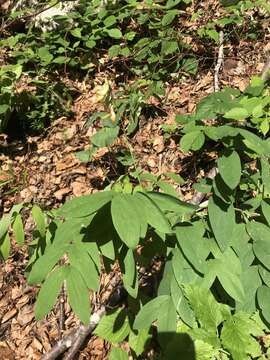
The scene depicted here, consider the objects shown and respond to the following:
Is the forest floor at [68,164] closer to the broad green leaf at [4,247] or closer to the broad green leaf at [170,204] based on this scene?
the broad green leaf at [4,247]

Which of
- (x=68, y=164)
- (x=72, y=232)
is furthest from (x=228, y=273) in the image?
(x=68, y=164)

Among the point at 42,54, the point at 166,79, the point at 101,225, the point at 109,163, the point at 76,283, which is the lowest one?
the point at 109,163

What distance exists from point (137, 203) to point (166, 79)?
3.34 metres

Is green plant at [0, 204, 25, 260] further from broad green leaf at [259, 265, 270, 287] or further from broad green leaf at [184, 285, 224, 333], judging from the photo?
broad green leaf at [259, 265, 270, 287]

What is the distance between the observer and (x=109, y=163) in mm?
3986

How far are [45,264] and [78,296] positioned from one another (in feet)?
0.57

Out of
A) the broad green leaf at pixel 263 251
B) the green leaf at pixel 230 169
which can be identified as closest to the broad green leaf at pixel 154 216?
the green leaf at pixel 230 169

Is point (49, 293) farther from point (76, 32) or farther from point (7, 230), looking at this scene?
point (76, 32)

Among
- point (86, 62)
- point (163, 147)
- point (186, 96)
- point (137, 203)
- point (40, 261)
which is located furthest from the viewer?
point (86, 62)

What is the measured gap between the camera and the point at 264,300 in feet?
6.13

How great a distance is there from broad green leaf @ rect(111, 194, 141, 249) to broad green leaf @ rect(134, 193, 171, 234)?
0.19ft

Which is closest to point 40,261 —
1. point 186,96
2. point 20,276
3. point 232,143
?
point 232,143

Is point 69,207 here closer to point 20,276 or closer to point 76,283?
point 76,283

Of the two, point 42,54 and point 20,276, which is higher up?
point 42,54
